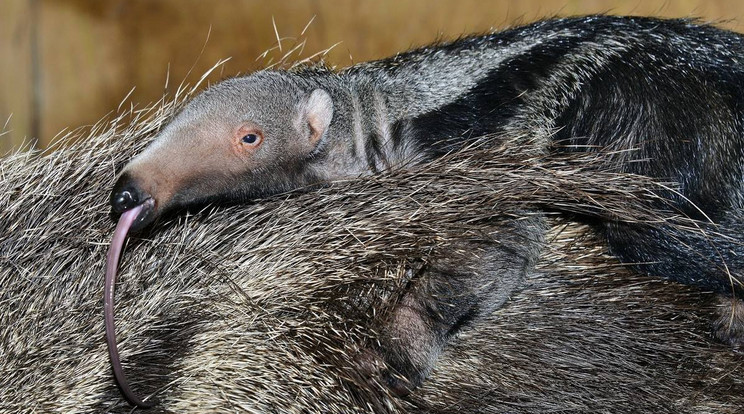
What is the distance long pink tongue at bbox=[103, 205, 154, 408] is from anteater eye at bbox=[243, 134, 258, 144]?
0.43 meters

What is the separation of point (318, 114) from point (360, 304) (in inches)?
23.4

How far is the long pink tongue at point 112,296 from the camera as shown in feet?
7.07

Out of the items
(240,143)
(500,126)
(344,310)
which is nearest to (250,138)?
(240,143)

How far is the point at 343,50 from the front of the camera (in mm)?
4949

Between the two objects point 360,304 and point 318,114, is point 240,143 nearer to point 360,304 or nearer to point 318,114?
point 318,114

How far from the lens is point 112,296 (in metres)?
2.20

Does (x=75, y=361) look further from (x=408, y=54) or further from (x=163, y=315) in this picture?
(x=408, y=54)

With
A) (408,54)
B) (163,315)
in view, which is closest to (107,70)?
(408,54)

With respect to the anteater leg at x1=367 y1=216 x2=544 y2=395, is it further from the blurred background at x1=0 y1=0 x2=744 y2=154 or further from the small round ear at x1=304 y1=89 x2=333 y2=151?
the blurred background at x1=0 y1=0 x2=744 y2=154

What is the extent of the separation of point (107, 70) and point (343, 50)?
129cm

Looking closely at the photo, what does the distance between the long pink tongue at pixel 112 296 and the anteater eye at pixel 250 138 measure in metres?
0.43

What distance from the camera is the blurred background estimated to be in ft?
15.5

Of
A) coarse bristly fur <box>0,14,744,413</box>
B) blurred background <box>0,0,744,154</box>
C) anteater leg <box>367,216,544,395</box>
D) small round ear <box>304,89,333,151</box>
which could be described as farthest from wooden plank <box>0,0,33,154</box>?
anteater leg <box>367,216,544,395</box>

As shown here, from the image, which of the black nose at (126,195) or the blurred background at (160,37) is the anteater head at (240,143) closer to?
the black nose at (126,195)
